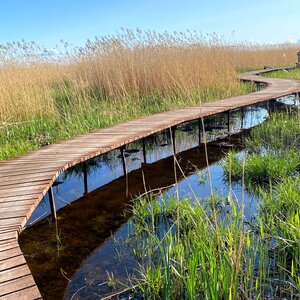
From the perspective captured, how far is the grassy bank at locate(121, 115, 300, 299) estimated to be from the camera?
75.4 inches

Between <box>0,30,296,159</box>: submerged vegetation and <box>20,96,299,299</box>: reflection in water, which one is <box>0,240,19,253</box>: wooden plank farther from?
<box>0,30,296,159</box>: submerged vegetation

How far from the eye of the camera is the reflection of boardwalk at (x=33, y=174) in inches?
79.3

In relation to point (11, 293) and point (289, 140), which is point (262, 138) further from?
point (11, 293)

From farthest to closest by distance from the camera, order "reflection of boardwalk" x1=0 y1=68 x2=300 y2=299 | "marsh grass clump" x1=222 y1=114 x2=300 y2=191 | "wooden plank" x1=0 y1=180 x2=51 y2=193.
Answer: "marsh grass clump" x1=222 y1=114 x2=300 y2=191 < "wooden plank" x1=0 y1=180 x2=51 y2=193 < "reflection of boardwalk" x1=0 y1=68 x2=300 y2=299

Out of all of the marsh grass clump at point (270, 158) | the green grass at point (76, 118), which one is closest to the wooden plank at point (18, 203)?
the marsh grass clump at point (270, 158)

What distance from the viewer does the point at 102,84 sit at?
8625 mm

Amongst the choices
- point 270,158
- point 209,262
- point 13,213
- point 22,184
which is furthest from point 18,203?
point 270,158

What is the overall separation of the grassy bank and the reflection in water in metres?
0.20

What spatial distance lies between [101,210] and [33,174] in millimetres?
773

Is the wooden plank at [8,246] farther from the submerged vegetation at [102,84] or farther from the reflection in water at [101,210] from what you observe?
the submerged vegetation at [102,84]

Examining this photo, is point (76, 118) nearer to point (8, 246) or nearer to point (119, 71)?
point (119, 71)

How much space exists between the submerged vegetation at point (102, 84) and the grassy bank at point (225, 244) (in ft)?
9.54

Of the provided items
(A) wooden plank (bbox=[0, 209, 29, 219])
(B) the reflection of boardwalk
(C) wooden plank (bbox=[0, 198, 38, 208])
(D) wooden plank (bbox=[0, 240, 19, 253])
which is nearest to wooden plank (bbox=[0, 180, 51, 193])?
(B) the reflection of boardwalk

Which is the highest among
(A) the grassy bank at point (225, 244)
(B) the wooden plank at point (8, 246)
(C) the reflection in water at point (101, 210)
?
(B) the wooden plank at point (8, 246)
